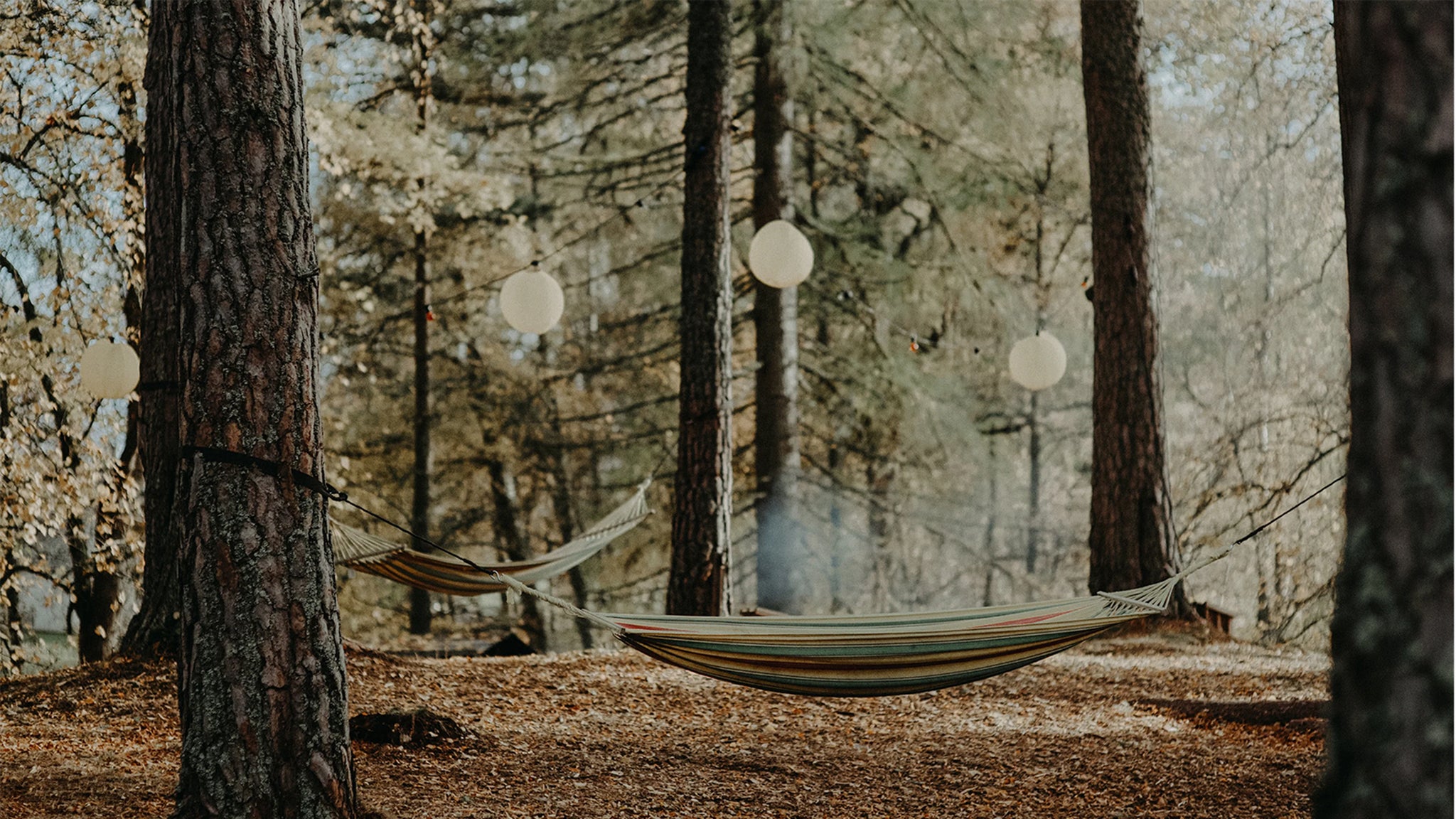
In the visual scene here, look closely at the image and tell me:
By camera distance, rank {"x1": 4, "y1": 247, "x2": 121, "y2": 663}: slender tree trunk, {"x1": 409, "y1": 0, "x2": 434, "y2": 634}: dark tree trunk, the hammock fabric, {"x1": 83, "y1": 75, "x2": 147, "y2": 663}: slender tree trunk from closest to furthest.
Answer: the hammock fabric → {"x1": 83, "y1": 75, "x2": 147, "y2": 663}: slender tree trunk → {"x1": 4, "y1": 247, "x2": 121, "y2": 663}: slender tree trunk → {"x1": 409, "y1": 0, "x2": 434, "y2": 634}: dark tree trunk

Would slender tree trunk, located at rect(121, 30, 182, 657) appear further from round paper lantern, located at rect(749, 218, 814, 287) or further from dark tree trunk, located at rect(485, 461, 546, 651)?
dark tree trunk, located at rect(485, 461, 546, 651)

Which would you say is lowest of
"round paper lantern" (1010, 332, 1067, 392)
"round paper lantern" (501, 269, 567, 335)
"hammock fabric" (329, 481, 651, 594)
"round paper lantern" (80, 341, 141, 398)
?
"hammock fabric" (329, 481, 651, 594)

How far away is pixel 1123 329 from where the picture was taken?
455 centimetres

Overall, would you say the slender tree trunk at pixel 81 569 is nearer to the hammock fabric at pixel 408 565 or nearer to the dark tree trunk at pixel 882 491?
the hammock fabric at pixel 408 565

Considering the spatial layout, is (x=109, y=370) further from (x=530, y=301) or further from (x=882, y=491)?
(x=882, y=491)

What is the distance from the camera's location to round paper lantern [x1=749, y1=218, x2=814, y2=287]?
14.5 feet

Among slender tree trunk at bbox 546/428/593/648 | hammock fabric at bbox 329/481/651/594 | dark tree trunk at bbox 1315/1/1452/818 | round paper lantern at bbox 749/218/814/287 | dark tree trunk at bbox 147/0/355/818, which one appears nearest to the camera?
dark tree trunk at bbox 1315/1/1452/818

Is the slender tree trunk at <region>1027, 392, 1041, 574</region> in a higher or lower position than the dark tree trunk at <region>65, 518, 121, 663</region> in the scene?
higher

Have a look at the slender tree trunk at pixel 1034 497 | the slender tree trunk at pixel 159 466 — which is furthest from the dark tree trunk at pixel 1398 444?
the slender tree trunk at pixel 1034 497

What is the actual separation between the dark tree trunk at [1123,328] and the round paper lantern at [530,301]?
2.37 m

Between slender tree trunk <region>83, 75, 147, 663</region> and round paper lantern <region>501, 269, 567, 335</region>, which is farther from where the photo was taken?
round paper lantern <region>501, 269, 567, 335</region>

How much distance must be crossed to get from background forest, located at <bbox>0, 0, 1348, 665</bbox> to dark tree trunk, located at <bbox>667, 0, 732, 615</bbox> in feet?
4.93

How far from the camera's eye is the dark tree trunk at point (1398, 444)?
1060 millimetres

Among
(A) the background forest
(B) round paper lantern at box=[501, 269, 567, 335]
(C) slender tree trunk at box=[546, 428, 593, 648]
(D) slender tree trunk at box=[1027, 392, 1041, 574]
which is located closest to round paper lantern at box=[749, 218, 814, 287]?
(B) round paper lantern at box=[501, 269, 567, 335]
